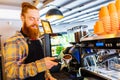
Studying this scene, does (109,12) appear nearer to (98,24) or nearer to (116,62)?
(98,24)

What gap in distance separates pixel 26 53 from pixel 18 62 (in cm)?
14

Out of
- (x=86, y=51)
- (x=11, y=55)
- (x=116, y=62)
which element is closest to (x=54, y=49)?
(x=86, y=51)

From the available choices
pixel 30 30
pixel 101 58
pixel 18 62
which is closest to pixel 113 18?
pixel 101 58

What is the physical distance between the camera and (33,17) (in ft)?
4.72

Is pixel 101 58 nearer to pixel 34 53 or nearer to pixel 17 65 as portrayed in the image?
pixel 34 53

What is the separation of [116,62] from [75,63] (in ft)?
2.02

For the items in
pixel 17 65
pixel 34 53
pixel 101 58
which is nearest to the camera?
pixel 17 65

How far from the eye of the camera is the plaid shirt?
1.22 meters

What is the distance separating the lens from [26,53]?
55.3 inches

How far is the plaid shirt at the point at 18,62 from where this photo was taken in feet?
4.02

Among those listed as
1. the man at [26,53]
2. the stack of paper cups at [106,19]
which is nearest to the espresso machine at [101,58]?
the stack of paper cups at [106,19]

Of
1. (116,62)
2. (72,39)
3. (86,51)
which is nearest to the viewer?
(116,62)

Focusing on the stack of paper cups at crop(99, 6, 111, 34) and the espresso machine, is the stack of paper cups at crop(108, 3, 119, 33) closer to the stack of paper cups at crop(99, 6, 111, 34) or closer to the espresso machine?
the stack of paper cups at crop(99, 6, 111, 34)

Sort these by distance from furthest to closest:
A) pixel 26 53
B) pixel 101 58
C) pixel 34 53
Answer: pixel 101 58, pixel 34 53, pixel 26 53
